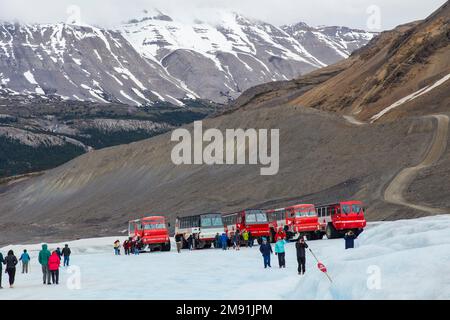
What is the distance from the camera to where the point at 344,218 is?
4981cm

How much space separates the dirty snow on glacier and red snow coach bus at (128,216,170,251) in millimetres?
7664

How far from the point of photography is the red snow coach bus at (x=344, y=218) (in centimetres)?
4978

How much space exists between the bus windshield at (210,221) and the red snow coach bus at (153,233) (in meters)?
3.17

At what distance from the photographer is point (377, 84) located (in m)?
114

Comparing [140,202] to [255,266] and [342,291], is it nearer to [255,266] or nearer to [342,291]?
[255,266]

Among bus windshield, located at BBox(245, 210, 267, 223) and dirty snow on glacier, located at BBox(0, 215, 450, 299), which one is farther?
bus windshield, located at BBox(245, 210, 267, 223)

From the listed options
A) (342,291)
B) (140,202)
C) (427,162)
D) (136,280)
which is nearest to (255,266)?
(136,280)

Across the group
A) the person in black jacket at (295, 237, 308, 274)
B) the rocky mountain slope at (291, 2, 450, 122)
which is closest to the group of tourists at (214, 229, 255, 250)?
the person in black jacket at (295, 237, 308, 274)

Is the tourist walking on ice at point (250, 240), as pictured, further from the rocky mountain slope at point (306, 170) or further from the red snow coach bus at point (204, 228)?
the rocky mountain slope at point (306, 170)

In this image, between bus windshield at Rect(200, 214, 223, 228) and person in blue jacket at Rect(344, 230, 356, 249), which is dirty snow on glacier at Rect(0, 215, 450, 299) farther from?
bus windshield at Rect(200, 214, 223, 228)

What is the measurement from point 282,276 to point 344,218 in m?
21.7

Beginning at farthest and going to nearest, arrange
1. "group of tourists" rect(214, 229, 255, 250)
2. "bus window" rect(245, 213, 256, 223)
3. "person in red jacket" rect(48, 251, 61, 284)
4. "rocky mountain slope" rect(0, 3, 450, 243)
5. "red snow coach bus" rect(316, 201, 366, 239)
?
"rocky mountain slope" rect(0, 3, 450, 243)
"bus window" rect(245, 213, 256, 223)
"red snow coach bus" rect(316, 201, 366, 239)
"group of tourists" rect(214, 229, 255, 250)
"person in red jacket" rect(48, 251, 61, 284)

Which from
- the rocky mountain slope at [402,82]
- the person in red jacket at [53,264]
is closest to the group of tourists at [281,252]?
the person in red jacket at [53,264]

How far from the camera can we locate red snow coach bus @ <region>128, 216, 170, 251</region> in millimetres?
54625
